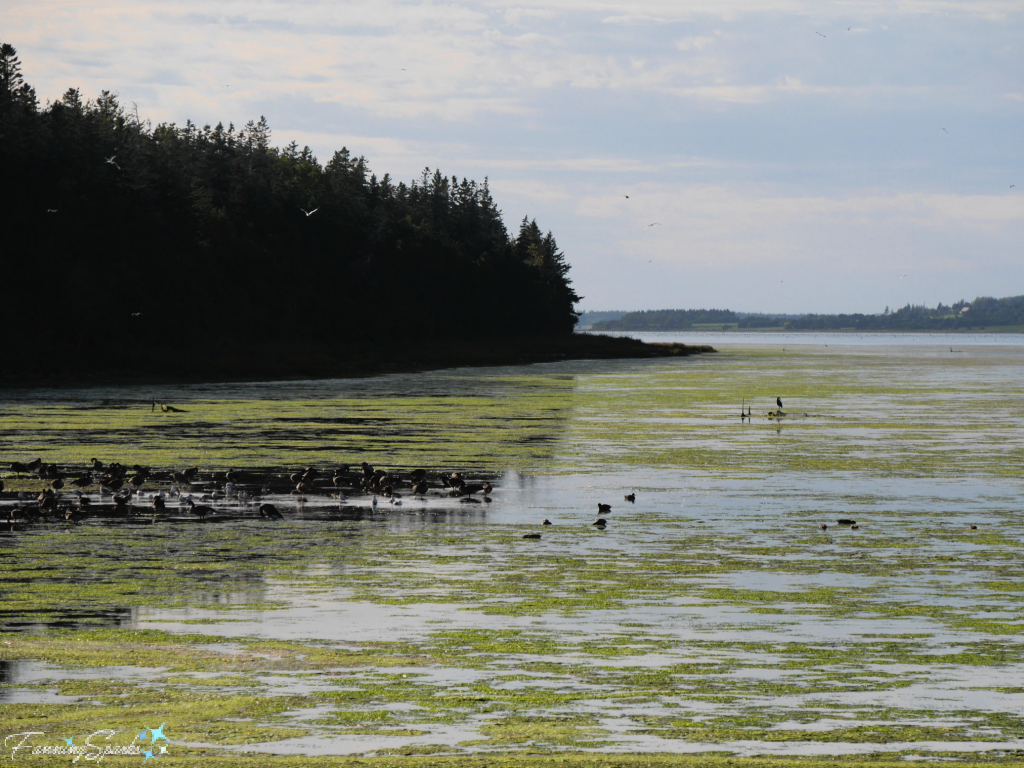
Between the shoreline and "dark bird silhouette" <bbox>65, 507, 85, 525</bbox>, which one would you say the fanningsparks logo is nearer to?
"dark bird silhouette" <bbox>65, 507, 85, 525</bbox>

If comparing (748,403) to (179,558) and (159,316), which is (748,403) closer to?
(179,558)

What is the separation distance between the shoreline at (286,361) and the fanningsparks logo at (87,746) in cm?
5848

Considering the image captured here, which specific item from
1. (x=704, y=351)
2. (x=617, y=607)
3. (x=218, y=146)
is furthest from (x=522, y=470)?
(x=704, y=351)

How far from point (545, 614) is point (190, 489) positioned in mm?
12896

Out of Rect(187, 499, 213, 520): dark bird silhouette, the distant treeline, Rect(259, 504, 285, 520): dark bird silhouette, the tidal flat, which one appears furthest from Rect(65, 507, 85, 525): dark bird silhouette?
the distant treeline

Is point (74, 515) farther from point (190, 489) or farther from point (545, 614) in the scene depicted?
point (545, 614)

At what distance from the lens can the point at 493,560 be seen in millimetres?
17328

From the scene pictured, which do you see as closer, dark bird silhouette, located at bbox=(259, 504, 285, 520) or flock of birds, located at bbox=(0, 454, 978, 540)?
dark bird silhouette, located at bbox=(259, 504, 285, 520)

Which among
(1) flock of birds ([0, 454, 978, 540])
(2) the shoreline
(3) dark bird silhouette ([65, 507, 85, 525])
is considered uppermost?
(2) the shoreline

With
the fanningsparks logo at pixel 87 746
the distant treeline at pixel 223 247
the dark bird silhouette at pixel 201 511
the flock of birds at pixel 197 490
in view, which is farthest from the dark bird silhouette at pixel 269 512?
the distant treeline at pixel 223 247

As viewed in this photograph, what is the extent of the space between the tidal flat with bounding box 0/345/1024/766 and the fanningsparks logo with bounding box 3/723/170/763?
5.0 inches

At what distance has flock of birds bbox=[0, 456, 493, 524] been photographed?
2158 cm

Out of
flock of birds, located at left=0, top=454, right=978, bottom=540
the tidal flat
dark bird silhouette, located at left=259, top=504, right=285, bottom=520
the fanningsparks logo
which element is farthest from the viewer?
flock of birds, located at left=0, top=454, right=978, bottom=540

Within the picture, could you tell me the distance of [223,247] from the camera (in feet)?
344
